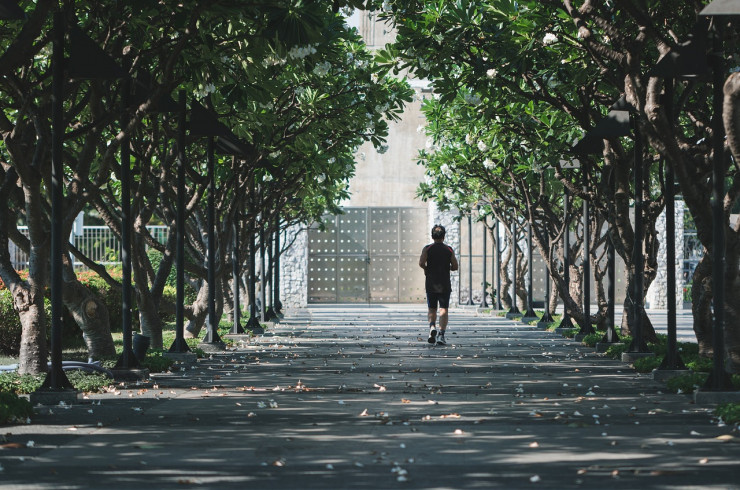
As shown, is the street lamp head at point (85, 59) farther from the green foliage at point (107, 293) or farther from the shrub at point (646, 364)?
the green foliage at point (107, 293)

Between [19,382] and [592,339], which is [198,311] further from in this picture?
[19,382]

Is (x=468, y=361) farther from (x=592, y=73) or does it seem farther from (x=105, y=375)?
(x=105, y=375)

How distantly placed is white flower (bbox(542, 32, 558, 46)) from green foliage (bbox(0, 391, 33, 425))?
7.22 m

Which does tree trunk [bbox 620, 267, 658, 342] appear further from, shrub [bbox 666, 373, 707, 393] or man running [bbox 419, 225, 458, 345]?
shrub [bbox 666, 373, 707, 393]

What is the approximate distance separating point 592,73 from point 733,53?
2647mm

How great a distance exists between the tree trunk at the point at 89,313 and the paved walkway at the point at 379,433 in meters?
1.51

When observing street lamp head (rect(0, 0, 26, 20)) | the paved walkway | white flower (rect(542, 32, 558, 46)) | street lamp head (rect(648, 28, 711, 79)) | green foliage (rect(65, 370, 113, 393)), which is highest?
white flower (rect(542, 32, 558, 46))

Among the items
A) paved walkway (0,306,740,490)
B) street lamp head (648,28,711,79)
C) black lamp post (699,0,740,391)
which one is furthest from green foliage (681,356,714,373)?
street lamp head (648,28,711,79)

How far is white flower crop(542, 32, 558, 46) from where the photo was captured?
13.5 metres

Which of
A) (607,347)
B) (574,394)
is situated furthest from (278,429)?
(607,347)

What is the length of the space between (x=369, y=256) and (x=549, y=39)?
3435 centimetres

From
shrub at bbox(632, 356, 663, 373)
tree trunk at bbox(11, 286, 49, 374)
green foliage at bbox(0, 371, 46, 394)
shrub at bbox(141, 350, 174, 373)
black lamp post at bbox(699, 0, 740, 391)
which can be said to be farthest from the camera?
shrub at bbox(141, 350, 174, 373)

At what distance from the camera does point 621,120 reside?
14031 mm

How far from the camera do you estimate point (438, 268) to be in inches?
778
